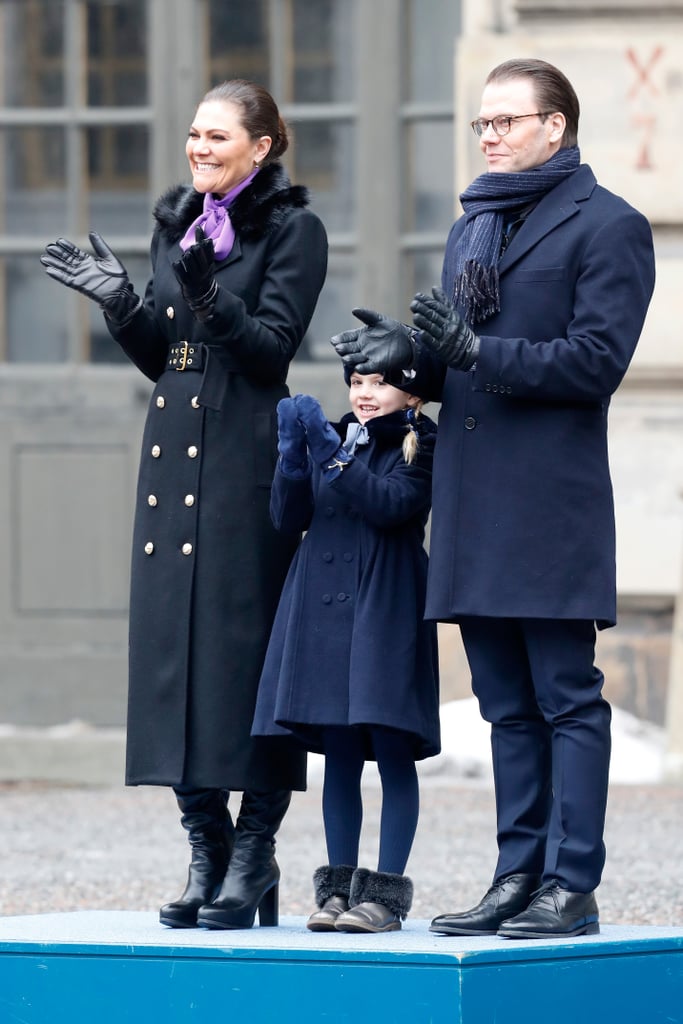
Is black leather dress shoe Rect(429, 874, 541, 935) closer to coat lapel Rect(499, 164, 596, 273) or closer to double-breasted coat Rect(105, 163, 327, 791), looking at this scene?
double-breasted coat Rect(105, 163, 327, 791)

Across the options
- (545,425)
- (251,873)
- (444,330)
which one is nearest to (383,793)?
(251,873)

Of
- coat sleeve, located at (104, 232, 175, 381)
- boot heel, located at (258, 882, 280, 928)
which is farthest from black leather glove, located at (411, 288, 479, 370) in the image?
boot heel, located at (258, 882, 280, 928)

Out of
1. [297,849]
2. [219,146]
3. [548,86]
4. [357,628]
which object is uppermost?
[548,86]

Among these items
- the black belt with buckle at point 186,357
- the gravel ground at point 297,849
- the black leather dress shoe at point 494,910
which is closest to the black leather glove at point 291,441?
the black belt with buckle at point 186,357

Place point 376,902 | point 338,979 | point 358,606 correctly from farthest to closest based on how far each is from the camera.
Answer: point 358,606
point 376,902
point 338,979

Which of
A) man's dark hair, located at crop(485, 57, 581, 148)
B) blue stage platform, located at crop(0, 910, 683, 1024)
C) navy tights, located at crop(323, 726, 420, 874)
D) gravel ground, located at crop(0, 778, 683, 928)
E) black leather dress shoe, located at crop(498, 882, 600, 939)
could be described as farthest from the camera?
gravel ground, located at crop(0, 778, 683, 928)

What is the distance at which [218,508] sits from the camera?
15.0 feet

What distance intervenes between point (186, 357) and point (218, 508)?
1.10ft

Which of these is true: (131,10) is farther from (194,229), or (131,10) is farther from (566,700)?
(566,700)

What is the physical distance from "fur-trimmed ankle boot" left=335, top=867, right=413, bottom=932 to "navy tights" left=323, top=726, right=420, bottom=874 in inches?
1.9

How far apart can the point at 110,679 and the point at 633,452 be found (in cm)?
251

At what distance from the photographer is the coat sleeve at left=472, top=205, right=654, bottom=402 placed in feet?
13.6

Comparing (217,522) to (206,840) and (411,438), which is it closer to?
(411,438)

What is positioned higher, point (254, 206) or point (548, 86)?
point (548, 86)
